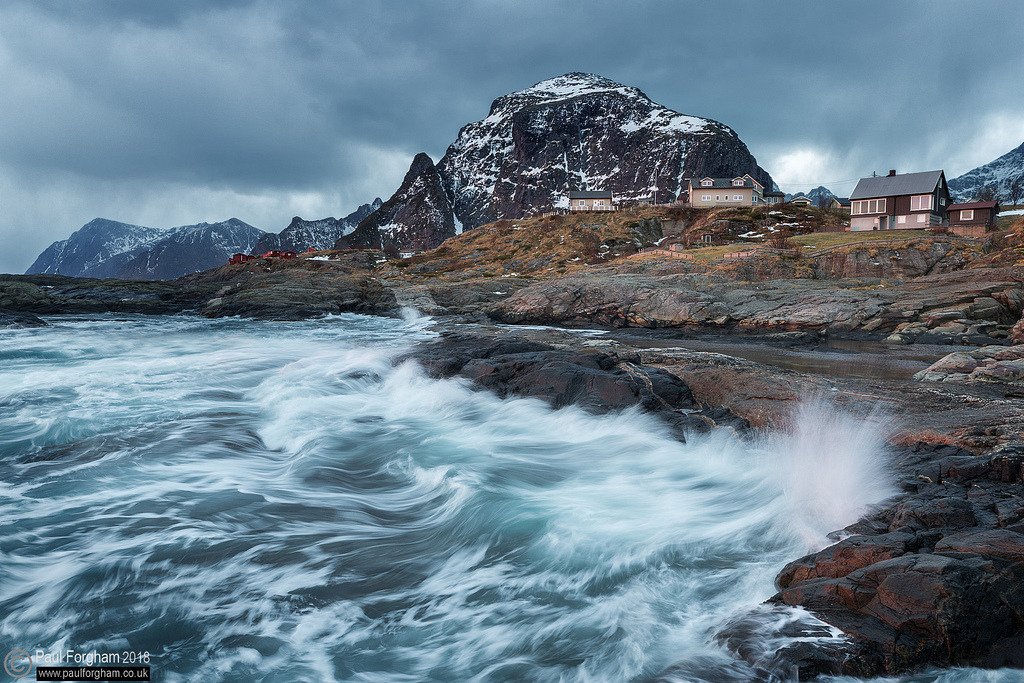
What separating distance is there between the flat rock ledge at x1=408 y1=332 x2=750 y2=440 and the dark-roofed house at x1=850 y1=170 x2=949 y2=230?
55129 mm

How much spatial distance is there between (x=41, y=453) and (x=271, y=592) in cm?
737

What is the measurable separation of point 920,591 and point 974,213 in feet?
212

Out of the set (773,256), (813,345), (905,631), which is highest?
(773,256)

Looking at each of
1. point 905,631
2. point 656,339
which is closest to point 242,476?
point 905,631

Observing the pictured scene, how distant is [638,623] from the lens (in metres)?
5.36

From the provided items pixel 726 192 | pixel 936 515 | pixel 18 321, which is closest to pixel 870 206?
pixel 726 192

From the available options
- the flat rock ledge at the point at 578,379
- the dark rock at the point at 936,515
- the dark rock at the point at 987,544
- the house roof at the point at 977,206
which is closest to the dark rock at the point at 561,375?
the flat rock ledge at the point at 578,379

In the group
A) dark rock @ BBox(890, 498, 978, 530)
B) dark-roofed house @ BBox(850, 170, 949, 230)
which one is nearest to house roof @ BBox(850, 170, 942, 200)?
dark-roofed house @ BBox(850, 170, 949, 230)

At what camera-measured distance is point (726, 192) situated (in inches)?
3696

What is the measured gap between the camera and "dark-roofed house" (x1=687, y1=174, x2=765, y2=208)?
92938 mm

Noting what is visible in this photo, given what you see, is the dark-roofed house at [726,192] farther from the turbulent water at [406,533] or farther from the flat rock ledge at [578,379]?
the turbulent water at [406,533]

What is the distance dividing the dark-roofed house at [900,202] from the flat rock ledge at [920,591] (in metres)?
61.7

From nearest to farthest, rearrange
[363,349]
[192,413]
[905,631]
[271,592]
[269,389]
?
1. [905,631]
2. [271,592]
3. [192,413]
4. [269,389]
5. [363,349]

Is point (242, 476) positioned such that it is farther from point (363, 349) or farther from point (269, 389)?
point (363, 349)
